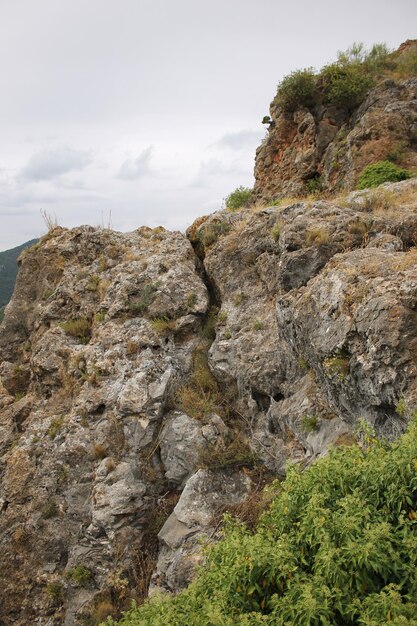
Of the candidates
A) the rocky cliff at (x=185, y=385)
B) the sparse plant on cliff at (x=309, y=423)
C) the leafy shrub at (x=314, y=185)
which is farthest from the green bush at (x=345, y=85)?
the sparse plant on cliff at (x=309, y=423)

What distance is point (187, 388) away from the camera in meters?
10.8

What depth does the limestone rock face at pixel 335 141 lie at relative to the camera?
17.8 meters

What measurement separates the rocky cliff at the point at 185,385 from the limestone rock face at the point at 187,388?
1.4 inches

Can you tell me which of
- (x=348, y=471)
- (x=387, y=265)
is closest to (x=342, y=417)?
(x=387, y=265)

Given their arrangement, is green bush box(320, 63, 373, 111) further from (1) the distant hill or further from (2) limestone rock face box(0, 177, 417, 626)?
(1) the distant hill

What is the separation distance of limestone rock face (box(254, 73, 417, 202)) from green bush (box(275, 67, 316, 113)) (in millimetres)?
401

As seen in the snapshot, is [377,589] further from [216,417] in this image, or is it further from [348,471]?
[216,417]

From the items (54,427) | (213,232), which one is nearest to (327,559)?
(54,427)

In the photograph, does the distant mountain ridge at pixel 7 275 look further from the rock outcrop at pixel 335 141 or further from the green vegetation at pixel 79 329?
the green vegetation at pixel 79 329

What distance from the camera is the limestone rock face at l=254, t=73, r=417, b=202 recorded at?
17750 mm

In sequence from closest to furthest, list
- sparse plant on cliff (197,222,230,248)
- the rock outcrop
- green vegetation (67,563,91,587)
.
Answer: green vegetation (67,563,91,587) → sparse plant on cliff (197,222,230,248) → the rock outcrop

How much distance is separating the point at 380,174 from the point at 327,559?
1510 cm

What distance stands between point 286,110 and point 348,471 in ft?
68.4

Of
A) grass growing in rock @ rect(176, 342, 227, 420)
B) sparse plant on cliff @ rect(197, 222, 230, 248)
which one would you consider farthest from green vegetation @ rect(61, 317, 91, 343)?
sparse plant on cliff @ rect(197, 222, 230, 248)
